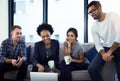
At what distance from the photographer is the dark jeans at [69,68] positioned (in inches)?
123

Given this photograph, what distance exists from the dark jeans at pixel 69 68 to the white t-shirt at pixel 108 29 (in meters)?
0.47

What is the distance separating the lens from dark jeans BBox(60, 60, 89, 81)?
313cm

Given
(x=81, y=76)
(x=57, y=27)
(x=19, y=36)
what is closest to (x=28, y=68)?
(x=19, y=36)

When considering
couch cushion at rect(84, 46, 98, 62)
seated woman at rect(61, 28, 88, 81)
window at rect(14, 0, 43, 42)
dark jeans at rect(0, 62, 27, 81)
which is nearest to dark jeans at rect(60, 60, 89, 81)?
seated woman at rect(61, 28, 88, 81)

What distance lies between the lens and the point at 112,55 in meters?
2.91

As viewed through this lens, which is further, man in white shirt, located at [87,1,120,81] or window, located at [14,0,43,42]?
window, located at [14,0,43,42]

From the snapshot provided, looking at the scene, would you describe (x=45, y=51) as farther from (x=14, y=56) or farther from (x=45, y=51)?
(x=14, y=56)

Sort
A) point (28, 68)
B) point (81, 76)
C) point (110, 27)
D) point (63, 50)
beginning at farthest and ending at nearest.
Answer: point (63, 50), point (28, 68), point (81, 76), point (110, 27)

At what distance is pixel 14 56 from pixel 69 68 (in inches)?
35.7

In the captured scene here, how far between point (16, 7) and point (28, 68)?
2211 mm

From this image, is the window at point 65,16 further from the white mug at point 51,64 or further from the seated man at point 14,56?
the white mug at point 51,64

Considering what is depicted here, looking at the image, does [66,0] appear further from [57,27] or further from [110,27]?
[110,27]

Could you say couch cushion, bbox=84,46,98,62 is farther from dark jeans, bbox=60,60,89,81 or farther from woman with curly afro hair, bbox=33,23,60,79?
woman with curly afro hair, bbox=33,23,60,79

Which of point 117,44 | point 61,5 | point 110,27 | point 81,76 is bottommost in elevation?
point 81,76
